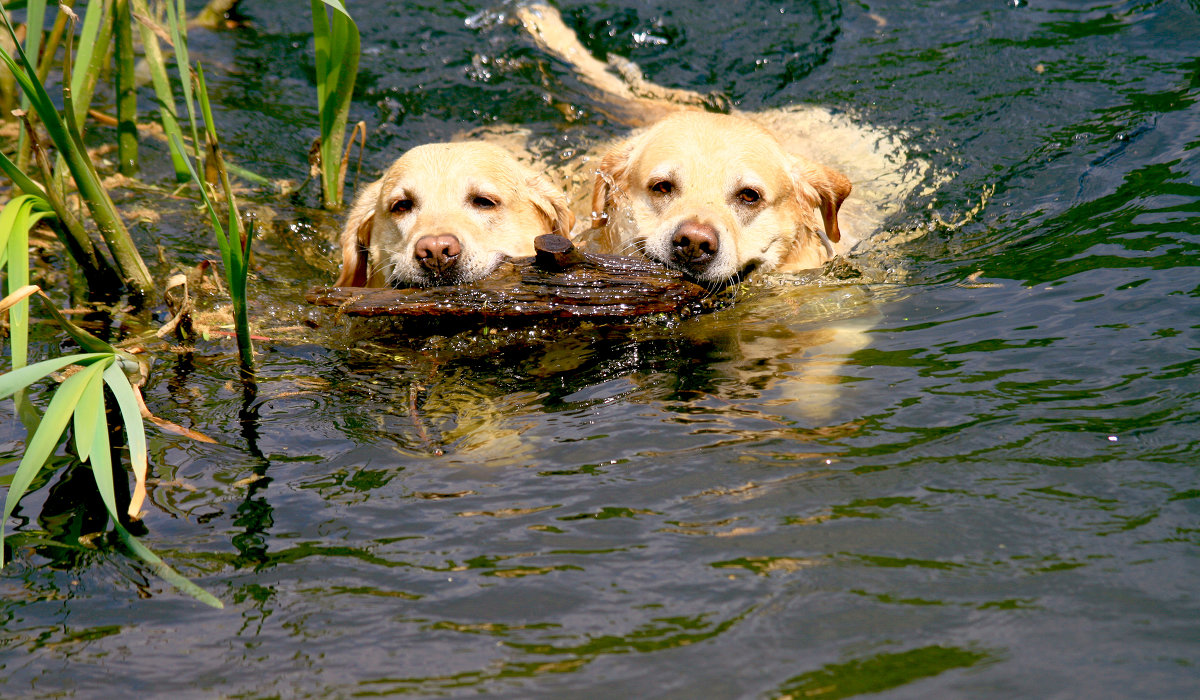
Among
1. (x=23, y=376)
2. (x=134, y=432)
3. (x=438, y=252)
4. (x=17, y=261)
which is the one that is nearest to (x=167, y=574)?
(x=134, y=432)

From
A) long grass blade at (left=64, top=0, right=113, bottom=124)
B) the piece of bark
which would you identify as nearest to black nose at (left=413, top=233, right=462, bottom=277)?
the piece of bark

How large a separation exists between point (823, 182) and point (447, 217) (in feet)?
6.70

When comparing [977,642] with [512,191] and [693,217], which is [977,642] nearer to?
[693,217]

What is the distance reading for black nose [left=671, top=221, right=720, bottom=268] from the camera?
14.9ft

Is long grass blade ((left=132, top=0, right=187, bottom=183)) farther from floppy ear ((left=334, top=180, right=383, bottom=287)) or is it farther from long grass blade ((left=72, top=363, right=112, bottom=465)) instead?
long grass blade ((left=72, top=363, right=112, bottom=465))

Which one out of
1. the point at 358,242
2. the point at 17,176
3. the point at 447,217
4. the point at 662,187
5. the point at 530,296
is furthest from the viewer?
the point at 358,242

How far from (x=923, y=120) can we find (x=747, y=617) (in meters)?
5.49

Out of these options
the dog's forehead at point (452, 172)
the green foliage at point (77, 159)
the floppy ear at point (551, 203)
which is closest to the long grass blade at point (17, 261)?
the green foliage at point (77, 159)

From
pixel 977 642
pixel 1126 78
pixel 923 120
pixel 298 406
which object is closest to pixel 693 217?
pixel 298 406

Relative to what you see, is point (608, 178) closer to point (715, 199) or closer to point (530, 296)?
point (715, 199)

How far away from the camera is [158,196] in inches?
235

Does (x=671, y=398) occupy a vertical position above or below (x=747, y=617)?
above

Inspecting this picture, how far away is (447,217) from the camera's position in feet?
15.9

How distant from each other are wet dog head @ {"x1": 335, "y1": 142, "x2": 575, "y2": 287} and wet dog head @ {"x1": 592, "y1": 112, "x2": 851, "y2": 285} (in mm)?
455
